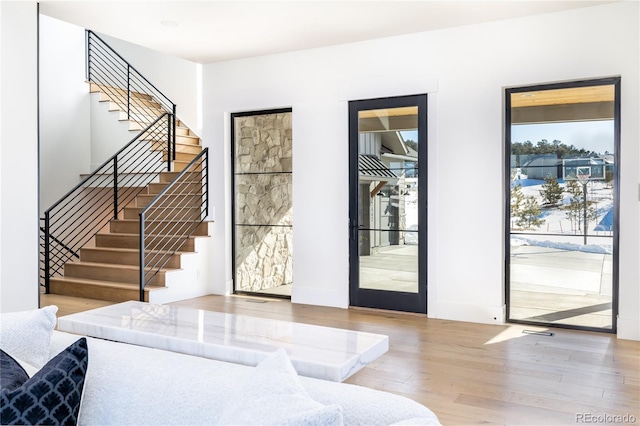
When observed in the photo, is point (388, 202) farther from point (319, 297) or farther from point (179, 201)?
point (179, 201)

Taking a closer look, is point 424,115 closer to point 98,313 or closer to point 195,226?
point 195,226

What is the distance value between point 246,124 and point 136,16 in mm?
1978

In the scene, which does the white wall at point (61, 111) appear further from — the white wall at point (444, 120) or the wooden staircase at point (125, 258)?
the white wall at point (444, 120)

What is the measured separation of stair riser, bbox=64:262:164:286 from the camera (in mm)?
5863

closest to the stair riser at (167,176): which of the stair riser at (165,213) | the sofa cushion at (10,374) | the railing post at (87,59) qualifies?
the stair riser at (165,213)

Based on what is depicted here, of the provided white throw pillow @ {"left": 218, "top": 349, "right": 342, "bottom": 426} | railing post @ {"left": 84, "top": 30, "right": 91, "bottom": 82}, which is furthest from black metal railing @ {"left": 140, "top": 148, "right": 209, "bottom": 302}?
white throw pillow @ {"left": 218, "top": 349, "right": 342, "bottom": 426}

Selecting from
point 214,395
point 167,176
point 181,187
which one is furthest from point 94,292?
point 214,395

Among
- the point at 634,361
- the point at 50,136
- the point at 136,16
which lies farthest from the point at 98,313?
the point at 50,136

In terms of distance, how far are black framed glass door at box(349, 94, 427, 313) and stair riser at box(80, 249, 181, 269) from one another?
7.10 ft

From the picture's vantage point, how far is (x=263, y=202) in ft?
21.0

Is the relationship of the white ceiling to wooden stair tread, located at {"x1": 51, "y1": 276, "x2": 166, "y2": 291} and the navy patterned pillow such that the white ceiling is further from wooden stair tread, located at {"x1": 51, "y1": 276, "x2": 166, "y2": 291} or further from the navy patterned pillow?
the navy patterned pillow

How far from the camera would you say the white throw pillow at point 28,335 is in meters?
1.67

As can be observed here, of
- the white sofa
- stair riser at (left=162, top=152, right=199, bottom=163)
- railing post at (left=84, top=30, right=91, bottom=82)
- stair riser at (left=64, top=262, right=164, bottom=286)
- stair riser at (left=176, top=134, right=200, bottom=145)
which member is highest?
railing post at (left=84, top=30, right=91, bottom=82)

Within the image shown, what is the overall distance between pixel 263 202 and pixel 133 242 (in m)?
1.72
